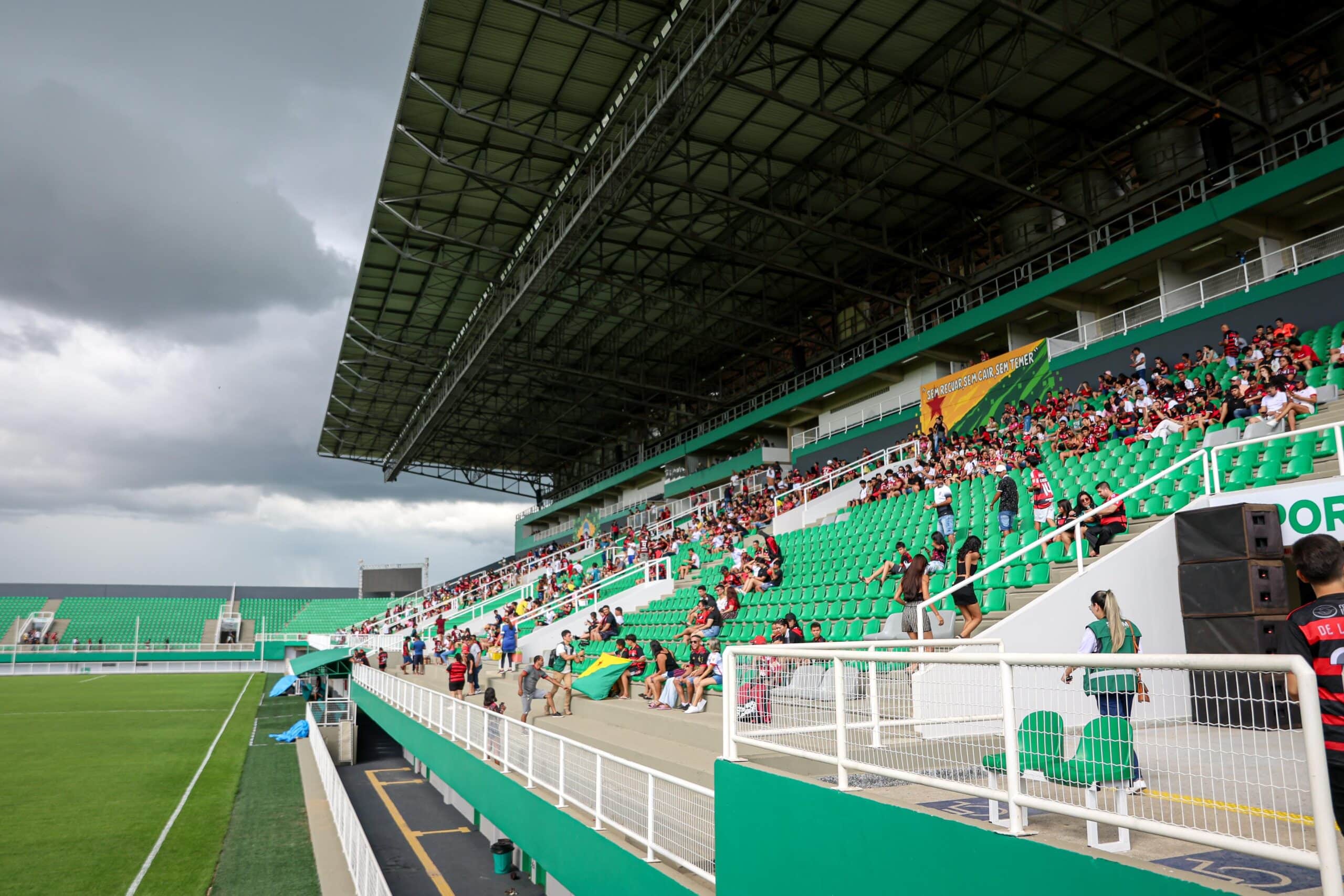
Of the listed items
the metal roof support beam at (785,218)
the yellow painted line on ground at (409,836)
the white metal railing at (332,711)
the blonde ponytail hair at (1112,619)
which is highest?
the metal roof support beam at (785,218)

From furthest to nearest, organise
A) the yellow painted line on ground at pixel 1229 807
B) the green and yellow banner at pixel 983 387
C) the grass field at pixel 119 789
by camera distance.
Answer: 1. the green and yellow banner at pixel 983 387
2. the grass field at pixel 119 789
3. the yellow painted line on ground at pixel 1229 807

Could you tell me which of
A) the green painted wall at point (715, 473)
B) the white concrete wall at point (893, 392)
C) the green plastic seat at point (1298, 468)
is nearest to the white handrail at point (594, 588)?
the white concrete wall at point (893, 392)

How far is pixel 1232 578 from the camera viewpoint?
24.0ft

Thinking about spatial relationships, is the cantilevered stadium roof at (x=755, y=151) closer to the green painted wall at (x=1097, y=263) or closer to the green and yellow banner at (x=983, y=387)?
the green painted wall at (x=1097, y=263)

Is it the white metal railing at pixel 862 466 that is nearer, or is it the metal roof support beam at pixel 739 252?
the white metal railing at pixel 862 466

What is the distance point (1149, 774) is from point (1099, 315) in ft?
73.9

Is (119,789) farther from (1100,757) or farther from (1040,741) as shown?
(1100,757)

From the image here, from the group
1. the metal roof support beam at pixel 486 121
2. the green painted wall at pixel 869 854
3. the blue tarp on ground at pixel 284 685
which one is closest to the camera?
the green painted wall at pixel 869 854

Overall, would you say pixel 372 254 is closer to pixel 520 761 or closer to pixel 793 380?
pixel 793 380

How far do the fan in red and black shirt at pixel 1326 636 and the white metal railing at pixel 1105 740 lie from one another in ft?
0.39

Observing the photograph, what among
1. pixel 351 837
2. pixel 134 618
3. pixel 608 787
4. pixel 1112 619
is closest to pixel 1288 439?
pixel 1112 619

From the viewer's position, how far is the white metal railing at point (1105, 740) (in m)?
2.65

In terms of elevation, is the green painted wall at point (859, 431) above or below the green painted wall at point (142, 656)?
above

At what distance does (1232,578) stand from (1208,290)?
1443 centimetres
